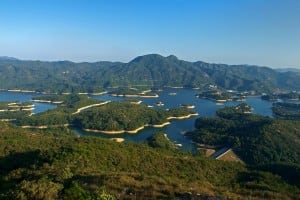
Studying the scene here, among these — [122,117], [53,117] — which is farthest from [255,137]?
[53,117]

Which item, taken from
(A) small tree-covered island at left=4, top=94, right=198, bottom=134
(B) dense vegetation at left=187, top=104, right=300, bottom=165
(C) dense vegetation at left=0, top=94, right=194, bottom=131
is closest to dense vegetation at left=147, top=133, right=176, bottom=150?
(B) dense vegetation at left=187, top=104, right=300, bottom=165

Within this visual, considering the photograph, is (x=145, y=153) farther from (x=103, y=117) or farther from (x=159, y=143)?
(x=103, y=117)

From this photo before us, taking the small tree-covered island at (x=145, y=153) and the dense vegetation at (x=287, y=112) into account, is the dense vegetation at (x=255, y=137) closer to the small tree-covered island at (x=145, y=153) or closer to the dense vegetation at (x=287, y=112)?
the small tree-covered island at (x=145, y=153)

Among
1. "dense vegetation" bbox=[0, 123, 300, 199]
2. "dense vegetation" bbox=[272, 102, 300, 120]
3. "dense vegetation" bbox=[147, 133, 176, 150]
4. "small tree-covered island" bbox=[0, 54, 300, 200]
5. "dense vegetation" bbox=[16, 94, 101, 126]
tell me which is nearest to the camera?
"dense vegetation" bbox=[0, 123, 300, 199]

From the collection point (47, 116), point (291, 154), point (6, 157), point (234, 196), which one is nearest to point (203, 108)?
point (47, 116)

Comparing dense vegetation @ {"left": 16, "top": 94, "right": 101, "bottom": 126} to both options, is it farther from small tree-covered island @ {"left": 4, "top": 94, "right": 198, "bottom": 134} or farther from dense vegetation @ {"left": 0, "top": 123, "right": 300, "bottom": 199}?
dense vegetation @ {"left": 0, "top": 123, "right": 300, "bottom": 199}
